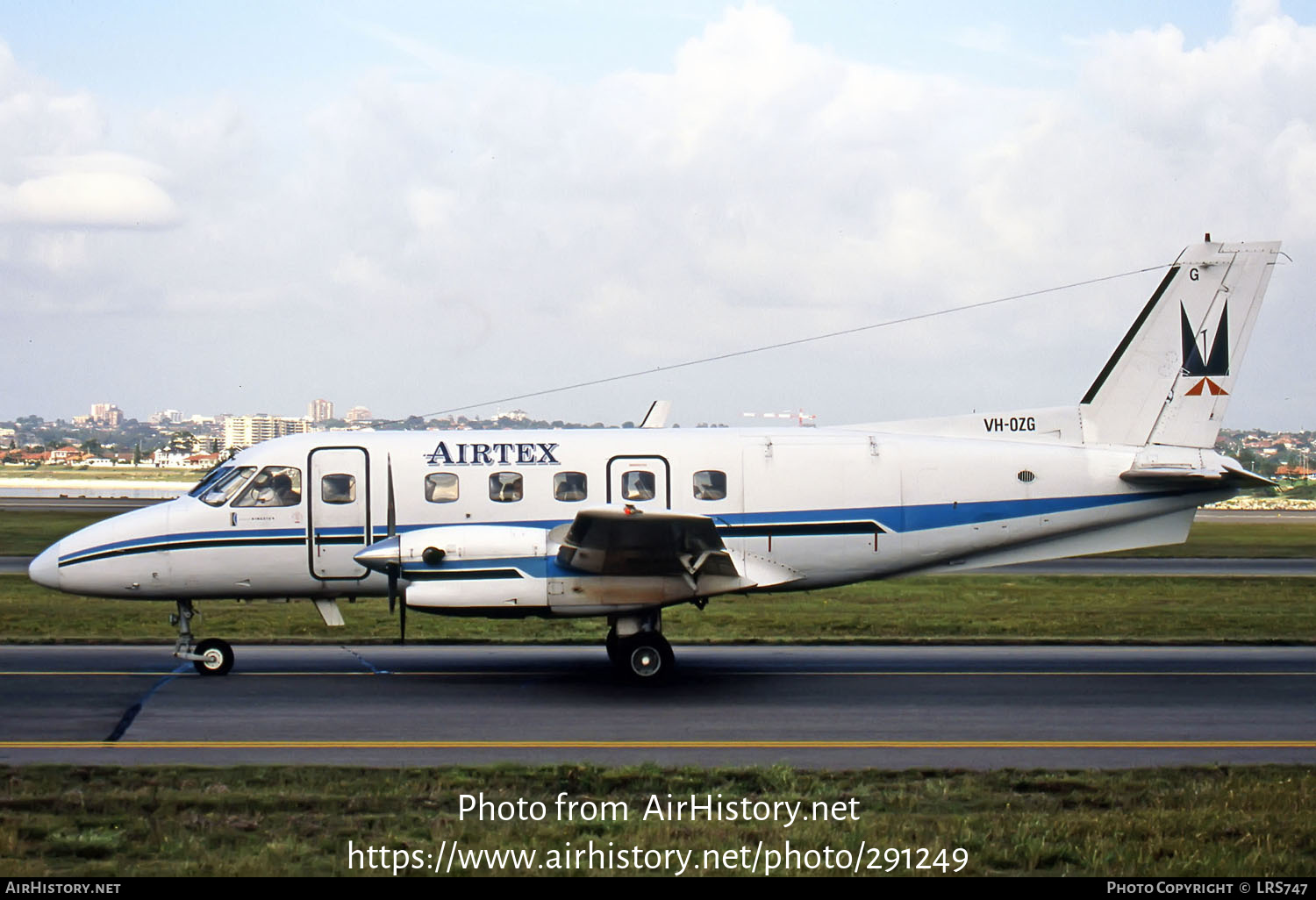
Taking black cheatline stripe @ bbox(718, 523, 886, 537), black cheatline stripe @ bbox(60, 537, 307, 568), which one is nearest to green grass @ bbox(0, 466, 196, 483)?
black cheatline stripe @ bbox(60, 537, 307, 568)

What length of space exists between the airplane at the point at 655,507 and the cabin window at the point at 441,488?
33 millimetres

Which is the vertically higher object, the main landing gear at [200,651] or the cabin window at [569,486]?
the cabin window at [569,486]

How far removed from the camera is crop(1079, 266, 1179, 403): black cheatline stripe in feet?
59.3

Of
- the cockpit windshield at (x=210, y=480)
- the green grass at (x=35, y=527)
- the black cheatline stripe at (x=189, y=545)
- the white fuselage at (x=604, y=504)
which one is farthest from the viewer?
the green grass at (x=35, y=527)

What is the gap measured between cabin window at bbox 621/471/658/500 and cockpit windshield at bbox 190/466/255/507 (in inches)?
197

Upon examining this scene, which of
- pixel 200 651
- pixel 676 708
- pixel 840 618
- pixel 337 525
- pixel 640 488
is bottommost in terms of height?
pixel 840 618

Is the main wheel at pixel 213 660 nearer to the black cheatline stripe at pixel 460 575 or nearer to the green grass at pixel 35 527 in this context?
the black cheatline stripe at pixel 460 575

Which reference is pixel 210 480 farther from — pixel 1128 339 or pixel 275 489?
pixel 1128 339

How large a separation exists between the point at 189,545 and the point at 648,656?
245 inches

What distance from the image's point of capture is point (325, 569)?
16.6 metres

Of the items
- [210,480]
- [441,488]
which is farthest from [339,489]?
[210,480]

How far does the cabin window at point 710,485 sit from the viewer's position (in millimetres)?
16672

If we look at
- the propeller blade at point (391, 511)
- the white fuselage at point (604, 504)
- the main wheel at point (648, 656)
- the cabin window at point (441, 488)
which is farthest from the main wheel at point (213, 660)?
the main wheel at point (648, 656)

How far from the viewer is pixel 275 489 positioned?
657 inches
